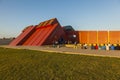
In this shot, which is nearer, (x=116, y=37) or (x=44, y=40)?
(x=44, y=40)

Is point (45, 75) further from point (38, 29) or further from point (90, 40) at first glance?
point (38, 29)

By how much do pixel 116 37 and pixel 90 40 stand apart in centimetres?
538

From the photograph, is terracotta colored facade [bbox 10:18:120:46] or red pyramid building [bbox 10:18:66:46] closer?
red pyramid building [bbox 10:18:66:46]

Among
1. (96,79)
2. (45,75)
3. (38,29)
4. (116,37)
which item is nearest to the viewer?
(96,79)

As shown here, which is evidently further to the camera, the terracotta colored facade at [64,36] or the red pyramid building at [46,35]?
the terracotta colored facade at [64,36]

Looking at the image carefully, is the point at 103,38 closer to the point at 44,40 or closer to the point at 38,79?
the point at 44,40

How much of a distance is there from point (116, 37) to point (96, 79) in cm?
3311

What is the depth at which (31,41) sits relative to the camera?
134 ft

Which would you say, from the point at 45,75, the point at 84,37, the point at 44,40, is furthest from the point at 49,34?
the point at 45,75

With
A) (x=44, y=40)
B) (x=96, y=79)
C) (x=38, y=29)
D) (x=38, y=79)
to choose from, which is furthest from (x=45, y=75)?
(x=38, y=29)

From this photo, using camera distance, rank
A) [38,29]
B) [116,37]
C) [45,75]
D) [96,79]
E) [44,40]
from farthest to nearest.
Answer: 1. [38,29]
2. [116,37]
3. [44,40]
4. [45,75]
5. [96,79]

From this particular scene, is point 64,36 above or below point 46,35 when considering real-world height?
below

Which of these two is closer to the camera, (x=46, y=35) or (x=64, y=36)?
(x=46, y=35)

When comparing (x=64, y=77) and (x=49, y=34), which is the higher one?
(x=49, y=34)
